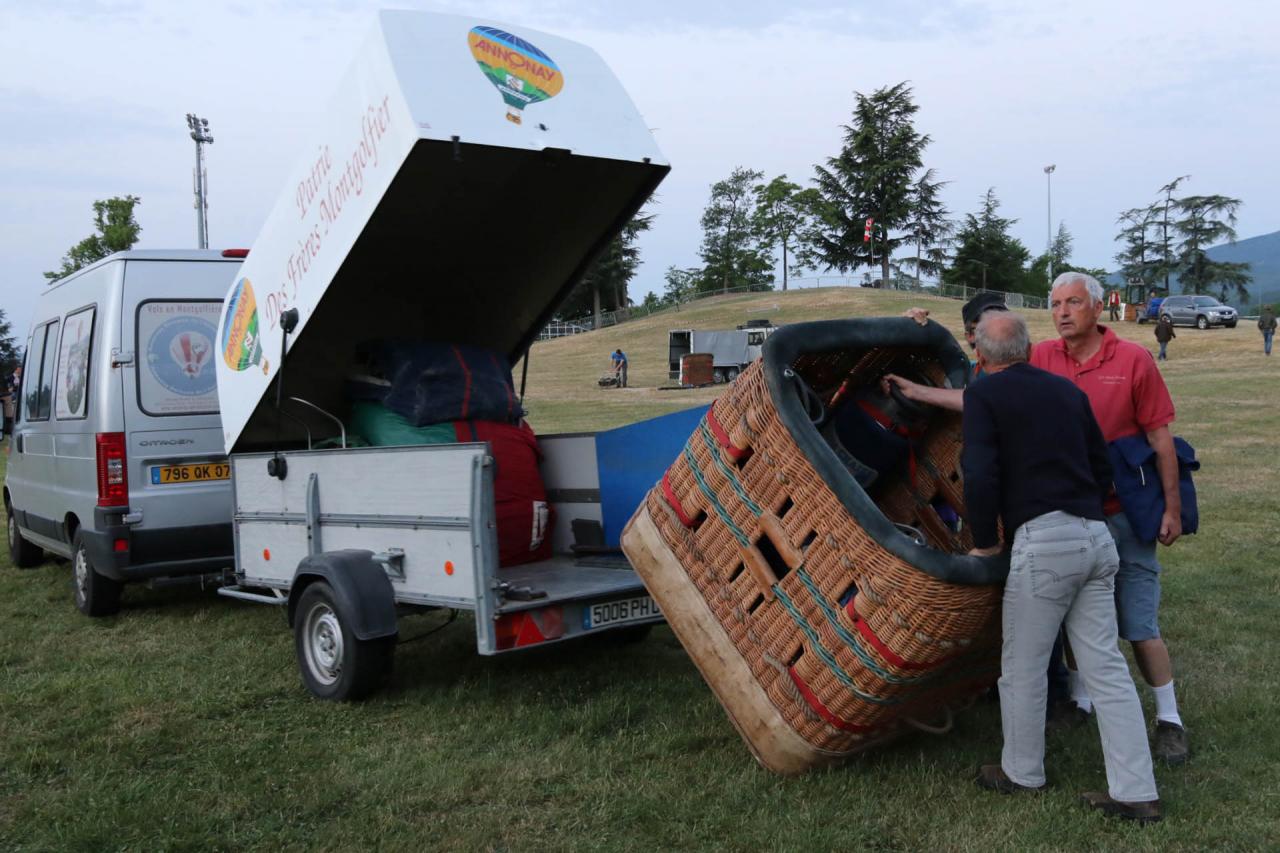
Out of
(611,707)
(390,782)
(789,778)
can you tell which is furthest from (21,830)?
(789,778)

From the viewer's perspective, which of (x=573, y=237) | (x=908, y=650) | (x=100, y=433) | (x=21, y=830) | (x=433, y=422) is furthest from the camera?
(x=100, y=433)

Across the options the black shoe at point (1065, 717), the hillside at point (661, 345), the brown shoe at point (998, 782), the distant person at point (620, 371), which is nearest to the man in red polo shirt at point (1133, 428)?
the black shoe at point (1065, 717)

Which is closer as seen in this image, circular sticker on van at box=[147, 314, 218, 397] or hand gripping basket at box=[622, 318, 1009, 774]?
hand gripping basket at box=[622, 318, 1009, 774]

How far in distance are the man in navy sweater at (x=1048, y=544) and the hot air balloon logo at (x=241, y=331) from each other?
3.86m

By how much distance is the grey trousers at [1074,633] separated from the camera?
3494 mm

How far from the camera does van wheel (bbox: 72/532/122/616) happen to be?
712 centimetres

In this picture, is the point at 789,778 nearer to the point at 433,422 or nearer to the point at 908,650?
the point at 908,650

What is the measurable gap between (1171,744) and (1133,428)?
1200 mm

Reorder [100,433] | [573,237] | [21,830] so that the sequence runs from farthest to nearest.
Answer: [100,433], [573,237], [21,830]

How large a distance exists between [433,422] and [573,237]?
1.38m

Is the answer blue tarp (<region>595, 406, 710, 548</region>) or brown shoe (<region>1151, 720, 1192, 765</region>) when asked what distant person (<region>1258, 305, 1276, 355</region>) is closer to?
blue tarp (<region>595, 406, 710, 548</region>)

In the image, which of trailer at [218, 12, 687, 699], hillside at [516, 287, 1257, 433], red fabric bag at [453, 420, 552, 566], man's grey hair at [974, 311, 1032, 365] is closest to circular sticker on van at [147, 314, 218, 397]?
trailer at [218, 12, 687, 699]

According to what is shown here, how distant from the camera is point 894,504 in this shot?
180 inches

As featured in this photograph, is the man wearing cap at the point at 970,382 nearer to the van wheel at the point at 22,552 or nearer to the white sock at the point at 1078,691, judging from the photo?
the white sock at the point at 1078,691
